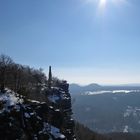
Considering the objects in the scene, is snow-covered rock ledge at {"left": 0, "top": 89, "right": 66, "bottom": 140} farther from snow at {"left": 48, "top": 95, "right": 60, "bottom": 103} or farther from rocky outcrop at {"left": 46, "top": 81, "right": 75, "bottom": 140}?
snow at {"left": 48, "top": 95, "right": 60, "bottom": 103}

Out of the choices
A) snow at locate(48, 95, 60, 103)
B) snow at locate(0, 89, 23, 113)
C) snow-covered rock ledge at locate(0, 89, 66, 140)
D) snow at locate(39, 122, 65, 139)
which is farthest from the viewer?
snow at locate(48, 95, 60, 103)

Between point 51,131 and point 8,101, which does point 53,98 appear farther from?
point 8,101

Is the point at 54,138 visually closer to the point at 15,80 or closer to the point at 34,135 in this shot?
the point at 34,135

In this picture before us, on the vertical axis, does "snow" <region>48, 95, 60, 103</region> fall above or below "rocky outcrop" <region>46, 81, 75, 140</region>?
above

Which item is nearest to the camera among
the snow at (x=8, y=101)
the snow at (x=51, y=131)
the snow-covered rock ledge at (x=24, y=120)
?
the snow-covered rock ledge at (x=24, y=120)

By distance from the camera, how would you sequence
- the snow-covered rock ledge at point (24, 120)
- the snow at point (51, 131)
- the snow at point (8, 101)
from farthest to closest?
the snow at point (51, 131) < the snow at point (8, 101) < the snow-covered rock ledge at point (24, 120)

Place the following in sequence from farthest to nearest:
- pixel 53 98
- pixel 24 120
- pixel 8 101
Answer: pixel 53 98 → pixel 8 101 → pixel 24 120

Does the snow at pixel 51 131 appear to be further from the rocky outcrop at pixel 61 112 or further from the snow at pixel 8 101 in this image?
the snow at pixel 8 101

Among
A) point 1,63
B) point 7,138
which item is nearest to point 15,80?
point 1,63

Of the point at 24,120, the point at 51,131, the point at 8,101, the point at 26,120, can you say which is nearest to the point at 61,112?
the point at 51,131

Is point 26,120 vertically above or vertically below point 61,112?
below

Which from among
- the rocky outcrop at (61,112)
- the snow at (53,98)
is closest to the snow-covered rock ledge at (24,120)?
the rocky outcrop at (61,112)

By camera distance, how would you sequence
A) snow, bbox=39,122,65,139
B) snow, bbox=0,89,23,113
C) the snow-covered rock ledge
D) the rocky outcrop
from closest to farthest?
the snow-covered rock ledge < snow, bbox=0,89,23,113 < snow, bbox=39,122,65,139 < the rocky outcrop

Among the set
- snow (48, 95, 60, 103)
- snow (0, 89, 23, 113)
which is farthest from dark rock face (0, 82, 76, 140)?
snow (48, 95, 60, 103)
